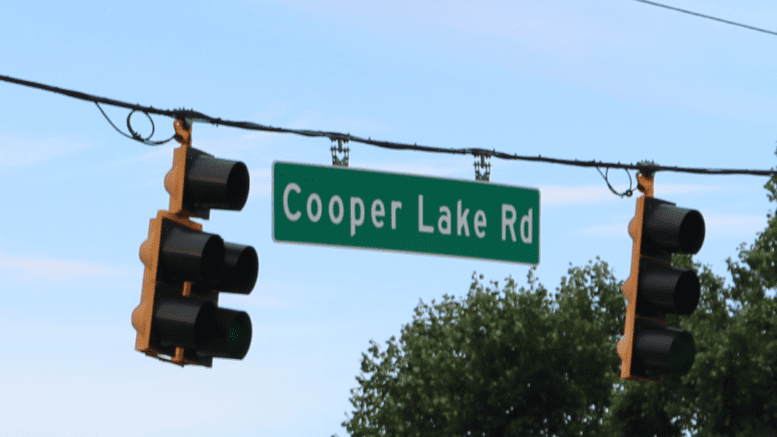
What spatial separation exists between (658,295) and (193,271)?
4.20 meters

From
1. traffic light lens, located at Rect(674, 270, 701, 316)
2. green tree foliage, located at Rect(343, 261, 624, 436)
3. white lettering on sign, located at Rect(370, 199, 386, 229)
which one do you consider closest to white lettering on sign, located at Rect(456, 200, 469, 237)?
white lettering on sign, located at Rect(370, 199, 386, 229)

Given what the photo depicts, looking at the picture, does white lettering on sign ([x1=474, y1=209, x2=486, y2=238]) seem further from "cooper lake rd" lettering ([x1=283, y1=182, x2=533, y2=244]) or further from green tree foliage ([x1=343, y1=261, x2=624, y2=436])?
green tree foliage ([x1=343, y1=261, x2=624, y2=436])

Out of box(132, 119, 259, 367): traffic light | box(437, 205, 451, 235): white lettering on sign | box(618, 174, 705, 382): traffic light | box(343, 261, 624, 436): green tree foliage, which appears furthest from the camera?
box(343, 261, 624, 436): green tree foliage

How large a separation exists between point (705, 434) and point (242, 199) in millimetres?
28780

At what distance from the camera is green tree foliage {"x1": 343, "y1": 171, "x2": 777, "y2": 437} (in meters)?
32.5

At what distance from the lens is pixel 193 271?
7.73 meters

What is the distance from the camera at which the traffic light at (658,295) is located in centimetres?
921

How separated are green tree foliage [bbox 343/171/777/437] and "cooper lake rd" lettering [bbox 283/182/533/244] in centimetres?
2438

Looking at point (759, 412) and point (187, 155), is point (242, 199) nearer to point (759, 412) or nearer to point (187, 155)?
point (187, 155)

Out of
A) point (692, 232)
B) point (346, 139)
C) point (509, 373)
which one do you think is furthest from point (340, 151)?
point (509, 373)

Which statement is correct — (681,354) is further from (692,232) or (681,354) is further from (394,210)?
(394,210)

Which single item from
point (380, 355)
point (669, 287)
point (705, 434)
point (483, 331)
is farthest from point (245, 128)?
point (380, 355)

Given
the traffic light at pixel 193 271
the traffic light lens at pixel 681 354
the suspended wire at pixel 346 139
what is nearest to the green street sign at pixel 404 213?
the suspended wire at pixel 346 139

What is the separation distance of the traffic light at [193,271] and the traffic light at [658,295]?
3.52 metres
